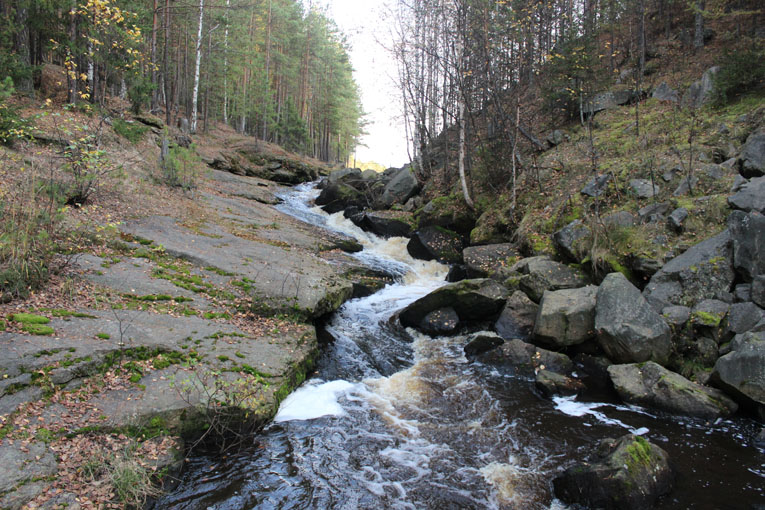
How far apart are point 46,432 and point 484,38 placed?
16554 mm

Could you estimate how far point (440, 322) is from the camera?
10469 millimetres

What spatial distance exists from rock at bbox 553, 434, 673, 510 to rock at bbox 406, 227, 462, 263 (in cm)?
1087

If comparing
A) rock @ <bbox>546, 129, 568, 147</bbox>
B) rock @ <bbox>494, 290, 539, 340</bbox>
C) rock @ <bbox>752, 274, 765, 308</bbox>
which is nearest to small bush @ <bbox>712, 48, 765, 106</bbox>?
rock @ <bbox>546, 129, 568, 147</bbox>

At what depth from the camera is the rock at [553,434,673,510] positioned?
15.4 feet

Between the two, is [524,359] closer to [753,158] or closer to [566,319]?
[566,319]

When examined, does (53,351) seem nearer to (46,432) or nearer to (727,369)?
(46,432)

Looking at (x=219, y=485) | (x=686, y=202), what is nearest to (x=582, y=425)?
(x=219, y=485)

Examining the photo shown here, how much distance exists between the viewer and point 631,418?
674cm

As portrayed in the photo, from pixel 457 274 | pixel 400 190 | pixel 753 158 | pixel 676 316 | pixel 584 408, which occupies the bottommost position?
pixel 584 408

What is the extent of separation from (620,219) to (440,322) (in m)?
5.35

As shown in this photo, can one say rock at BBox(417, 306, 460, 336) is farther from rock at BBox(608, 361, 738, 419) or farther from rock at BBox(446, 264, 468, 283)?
rock at BBox(608, 361, 738, 419)

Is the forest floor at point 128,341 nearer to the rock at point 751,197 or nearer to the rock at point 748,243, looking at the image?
the rock at point 748,243

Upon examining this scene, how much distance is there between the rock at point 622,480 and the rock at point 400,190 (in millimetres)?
17910

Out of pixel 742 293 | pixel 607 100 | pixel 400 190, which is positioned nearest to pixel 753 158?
pixel 742 293
